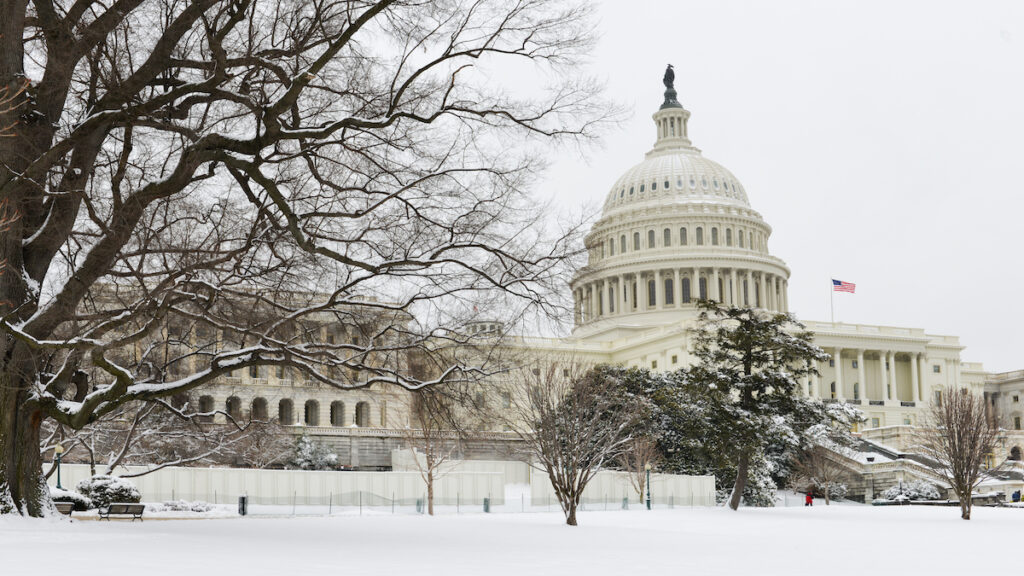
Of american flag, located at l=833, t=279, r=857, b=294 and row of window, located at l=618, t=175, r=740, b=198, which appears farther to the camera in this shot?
row of window, located at l=618, t=175, r=740, b=198

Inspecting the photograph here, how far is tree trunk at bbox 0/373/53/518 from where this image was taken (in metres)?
18.7

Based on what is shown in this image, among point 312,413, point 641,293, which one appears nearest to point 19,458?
point 312,413

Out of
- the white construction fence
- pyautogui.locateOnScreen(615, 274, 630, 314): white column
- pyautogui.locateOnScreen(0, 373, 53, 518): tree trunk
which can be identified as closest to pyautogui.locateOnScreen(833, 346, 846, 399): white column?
pyautogui.locateOnScreen(615, 274, 630, 314): white column

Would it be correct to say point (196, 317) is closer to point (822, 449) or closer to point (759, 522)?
point (759, 522)

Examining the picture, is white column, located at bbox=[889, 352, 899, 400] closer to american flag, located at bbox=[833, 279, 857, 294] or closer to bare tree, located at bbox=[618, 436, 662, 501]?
american flag, located at bbox=[833, 279, 857, 294]

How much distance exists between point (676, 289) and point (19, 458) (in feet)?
371

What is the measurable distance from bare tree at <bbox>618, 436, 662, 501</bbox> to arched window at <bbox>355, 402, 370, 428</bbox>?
45.5 metres

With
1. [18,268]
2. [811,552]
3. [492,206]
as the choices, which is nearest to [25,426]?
[18,268]

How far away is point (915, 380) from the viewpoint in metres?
116

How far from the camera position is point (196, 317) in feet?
65.8

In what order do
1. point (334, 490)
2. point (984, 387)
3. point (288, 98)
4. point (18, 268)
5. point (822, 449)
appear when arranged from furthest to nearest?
1. point (984, 387)
2. point (822, 449)
3. point (334, 490)
4. point (18, 268)
5. point (288, 98)

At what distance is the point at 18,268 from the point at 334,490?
3045 cm

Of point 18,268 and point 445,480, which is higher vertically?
point 18,268

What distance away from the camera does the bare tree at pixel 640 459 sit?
5878 cm
